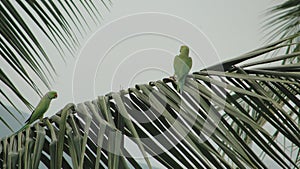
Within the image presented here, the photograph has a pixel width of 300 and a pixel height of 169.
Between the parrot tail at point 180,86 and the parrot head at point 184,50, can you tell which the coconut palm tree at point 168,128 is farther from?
the parrot head at point 184,50

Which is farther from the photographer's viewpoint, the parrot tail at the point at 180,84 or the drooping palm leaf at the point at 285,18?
the drooping palm leaf at the point at 285,18

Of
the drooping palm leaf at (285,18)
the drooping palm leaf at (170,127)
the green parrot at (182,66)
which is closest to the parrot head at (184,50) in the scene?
the green parrot at (182,66)

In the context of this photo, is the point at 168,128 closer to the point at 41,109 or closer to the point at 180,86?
the point at 180,86

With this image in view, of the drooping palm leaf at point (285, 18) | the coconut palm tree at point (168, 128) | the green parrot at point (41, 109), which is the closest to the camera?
the coconut palm tree at point (168, 128)

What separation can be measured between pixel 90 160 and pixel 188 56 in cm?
24

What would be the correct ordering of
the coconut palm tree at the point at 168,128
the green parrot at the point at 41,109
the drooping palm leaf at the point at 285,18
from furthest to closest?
the drooping palm leaf at the point at 285,18, the green parrot at the point at 41,109, the coconut palm tree at the point at 168,128

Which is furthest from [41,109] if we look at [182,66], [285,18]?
[285,18]

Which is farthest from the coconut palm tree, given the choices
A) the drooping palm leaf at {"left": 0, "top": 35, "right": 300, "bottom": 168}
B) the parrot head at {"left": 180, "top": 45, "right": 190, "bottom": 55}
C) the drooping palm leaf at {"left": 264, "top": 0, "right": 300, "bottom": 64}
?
the drooping palm leaf at {"left": 264, "top": 0, "right": 300, "bottom": 64}

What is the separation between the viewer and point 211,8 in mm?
2781

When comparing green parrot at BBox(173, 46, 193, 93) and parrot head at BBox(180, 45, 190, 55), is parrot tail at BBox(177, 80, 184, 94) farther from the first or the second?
parrot head at BBox(180, 45, 190, 55)

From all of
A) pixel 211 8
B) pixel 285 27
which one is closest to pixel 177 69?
pixel 285 27

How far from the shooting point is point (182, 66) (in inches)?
24.9

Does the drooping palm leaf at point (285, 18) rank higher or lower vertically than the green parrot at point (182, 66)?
higher

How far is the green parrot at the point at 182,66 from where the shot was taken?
577 mm
